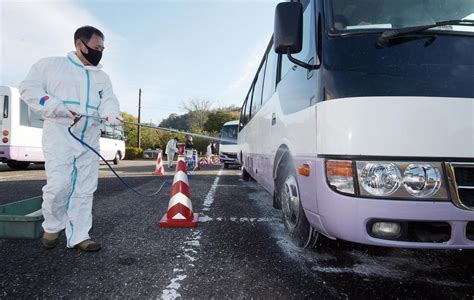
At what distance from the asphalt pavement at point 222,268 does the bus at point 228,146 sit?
36.4 feet

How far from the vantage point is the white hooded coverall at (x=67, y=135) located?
2.60 meters

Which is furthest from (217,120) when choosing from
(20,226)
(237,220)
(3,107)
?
(20,226)

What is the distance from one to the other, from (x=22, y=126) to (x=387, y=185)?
472 inches

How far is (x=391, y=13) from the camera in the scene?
2.23 meters

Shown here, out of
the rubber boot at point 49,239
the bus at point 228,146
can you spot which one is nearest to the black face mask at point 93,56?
the rubber boot at point 49,239

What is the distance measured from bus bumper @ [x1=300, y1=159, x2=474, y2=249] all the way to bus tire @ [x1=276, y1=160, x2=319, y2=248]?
610 millimetres

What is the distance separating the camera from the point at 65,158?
8.69 ft

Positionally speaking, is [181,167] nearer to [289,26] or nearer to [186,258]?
[186,258]

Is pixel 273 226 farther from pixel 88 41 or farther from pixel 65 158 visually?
pixel 88 41

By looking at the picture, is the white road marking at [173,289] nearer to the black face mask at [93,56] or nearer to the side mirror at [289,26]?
the side mirror at [289,26]

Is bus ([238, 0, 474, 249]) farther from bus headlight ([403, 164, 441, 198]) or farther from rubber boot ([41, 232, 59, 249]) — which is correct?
rubber boot ([41, 232, 59, 249])

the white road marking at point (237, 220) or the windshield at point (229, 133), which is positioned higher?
the windshield at point (229, 133)

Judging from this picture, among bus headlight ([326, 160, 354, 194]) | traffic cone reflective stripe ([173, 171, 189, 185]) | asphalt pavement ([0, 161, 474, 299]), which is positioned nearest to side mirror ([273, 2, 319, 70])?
bus headlight ([326, 160, 354, 194])

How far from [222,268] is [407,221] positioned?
134 centimetres
